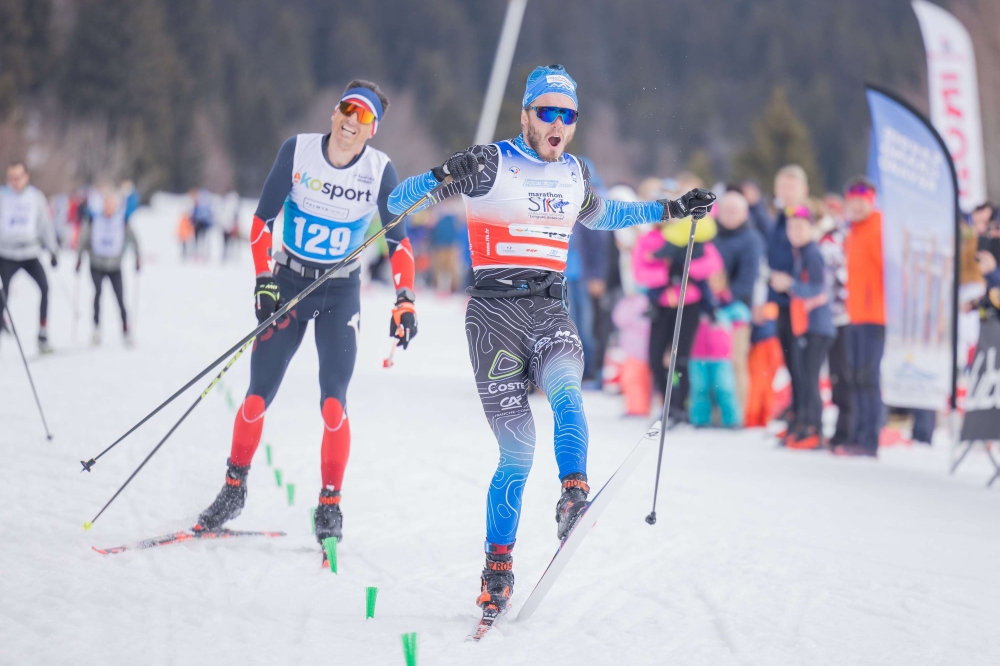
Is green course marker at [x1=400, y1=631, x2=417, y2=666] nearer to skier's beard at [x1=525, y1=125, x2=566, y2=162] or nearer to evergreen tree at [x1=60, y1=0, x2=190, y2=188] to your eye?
skier's beard at [x1=525, y1=125, x2=566, y2=162]

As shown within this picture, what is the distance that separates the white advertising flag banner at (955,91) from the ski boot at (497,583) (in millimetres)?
8135

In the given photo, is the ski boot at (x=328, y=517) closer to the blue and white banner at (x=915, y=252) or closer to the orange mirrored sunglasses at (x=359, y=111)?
the orange mirrored sunglasses at (x=359, y=111)

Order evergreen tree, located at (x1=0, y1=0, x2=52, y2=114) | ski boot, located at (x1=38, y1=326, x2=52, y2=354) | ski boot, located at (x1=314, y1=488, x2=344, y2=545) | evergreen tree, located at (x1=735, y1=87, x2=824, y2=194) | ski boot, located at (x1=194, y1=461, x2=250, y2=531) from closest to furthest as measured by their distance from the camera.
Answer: ski boot, located at (x1=314, y1=488, x2=344, y2=545), ski boot, located at (x1=194, y1=461, x2=250, y2=531), ski boot, located at (x1=38, y1=326, x2=52, y2=354), evergreen tree, located at (x1=735, y1=87, x2=824, y2=194), evergreen tree, located at (x1=0, y1=0, x2=52, y2=114)

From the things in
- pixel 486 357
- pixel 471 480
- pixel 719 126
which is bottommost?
pixel 471 480

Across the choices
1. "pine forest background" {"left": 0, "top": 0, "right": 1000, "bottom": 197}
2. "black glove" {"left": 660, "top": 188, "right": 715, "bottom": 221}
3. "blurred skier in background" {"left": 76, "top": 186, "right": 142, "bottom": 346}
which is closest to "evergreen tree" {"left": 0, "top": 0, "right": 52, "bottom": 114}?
"pine forest background" {"left": 0, "top": 0, "right": 1000, "bottom": 197}

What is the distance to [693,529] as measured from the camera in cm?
556

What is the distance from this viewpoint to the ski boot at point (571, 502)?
361 centimetres

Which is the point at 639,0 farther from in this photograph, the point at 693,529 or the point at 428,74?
the point at 693,529

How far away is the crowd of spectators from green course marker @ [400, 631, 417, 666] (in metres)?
5.70

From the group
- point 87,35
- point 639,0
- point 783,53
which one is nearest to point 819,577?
point 87,35

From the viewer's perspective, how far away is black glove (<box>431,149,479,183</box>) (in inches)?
152

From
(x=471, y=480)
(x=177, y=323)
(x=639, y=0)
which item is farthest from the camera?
(x=639, y=0)

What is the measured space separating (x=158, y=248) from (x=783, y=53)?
204 ft

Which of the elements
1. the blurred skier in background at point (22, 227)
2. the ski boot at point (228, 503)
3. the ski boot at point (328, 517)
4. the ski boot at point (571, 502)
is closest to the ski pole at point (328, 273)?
the ski boot at point (228, 503)
